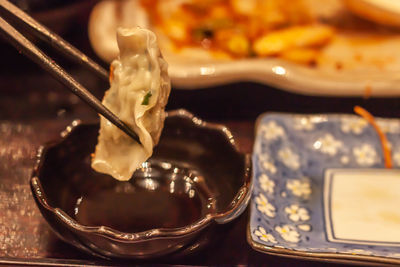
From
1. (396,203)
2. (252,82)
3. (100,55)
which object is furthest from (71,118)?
(396,203)

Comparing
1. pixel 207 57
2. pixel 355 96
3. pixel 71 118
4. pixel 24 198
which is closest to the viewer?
pixel 24 198

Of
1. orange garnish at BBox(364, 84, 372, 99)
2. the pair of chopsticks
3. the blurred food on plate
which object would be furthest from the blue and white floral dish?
the blurred food on plate

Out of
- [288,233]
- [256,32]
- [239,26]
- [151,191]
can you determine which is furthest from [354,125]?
[239,26]

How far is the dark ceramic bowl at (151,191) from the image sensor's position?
1292 millimetres

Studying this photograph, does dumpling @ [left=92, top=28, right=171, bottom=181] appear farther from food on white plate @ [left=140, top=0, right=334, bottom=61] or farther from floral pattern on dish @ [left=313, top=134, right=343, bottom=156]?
food on white plate @ [left=140, top=0, right=334, bottom=61]

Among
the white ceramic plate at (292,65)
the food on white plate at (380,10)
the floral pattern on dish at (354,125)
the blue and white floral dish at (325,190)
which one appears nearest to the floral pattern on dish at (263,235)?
the blue and white floral dish at (325,190)

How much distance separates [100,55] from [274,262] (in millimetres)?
1453

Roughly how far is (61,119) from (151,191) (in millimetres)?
652

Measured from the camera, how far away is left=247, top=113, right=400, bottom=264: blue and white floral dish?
4.76 ft

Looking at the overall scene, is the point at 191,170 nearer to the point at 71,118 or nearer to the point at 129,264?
the point at 129,264

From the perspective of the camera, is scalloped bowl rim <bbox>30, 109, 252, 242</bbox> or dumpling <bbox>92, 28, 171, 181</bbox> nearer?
scalloped bowl rim <bbox>30, 109, 252, 242</bbox>

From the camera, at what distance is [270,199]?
1.65m

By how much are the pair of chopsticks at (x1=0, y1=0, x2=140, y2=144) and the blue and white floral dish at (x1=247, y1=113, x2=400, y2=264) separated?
1.71 ft

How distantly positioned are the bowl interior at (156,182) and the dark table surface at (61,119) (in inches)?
4.5
